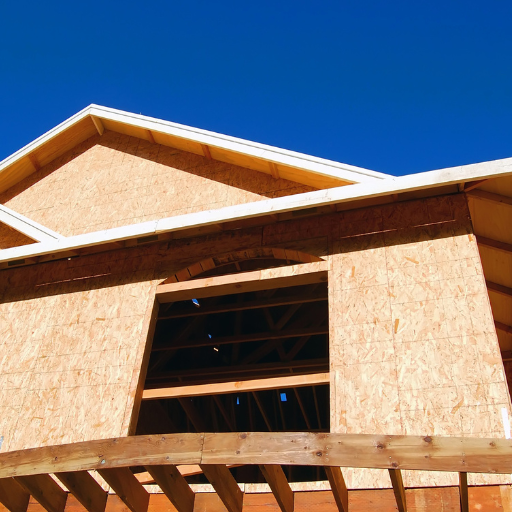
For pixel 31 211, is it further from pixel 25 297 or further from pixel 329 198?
pixel 329 198

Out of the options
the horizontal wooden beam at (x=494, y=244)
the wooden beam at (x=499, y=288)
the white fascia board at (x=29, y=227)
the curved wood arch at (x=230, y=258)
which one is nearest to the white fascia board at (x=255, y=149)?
→ the curved wood arch at (x=230, y=258)

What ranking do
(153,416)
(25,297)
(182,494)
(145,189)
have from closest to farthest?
(182,494), (25,297), (145,189), (153,416)

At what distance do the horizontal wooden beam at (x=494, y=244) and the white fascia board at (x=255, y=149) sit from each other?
91.2 inches

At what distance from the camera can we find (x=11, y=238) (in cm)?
1202

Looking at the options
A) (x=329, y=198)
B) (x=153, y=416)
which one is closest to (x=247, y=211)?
(x=329, y=198)

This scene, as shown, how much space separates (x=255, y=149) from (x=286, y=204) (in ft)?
6.07

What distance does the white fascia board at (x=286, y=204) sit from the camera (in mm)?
8016

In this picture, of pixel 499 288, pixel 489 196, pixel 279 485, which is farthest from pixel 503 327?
pixel 279 485

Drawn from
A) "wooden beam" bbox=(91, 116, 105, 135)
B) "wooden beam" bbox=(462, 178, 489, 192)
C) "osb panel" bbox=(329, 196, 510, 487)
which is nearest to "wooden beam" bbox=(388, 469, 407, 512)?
"osb panel" bbox=(329, 196, 510, 487)

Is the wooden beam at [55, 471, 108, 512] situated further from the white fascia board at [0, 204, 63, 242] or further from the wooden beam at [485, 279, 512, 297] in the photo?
the wooden beam at [485, 279, 512, 297]

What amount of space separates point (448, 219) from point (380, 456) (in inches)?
184

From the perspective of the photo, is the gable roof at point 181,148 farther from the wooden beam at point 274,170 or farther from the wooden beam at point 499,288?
the wooden beam at point 499,288

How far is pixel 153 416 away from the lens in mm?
14383

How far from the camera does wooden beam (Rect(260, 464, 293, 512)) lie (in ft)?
17.2
